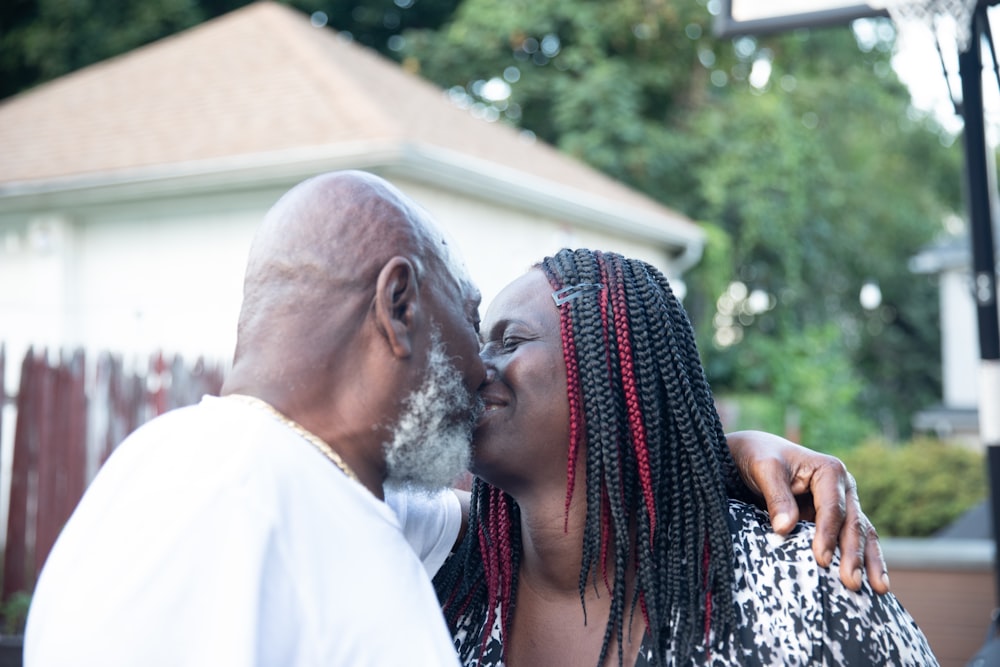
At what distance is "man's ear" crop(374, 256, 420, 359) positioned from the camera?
1.49 metres

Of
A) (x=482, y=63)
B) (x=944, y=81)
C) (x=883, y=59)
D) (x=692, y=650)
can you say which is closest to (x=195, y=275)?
(x=944, y=81)

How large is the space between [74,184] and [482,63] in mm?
9377

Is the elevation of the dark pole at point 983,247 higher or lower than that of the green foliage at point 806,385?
higher

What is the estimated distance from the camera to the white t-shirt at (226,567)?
1187 mm

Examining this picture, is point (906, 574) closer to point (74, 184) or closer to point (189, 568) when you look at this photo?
point (189, 568)

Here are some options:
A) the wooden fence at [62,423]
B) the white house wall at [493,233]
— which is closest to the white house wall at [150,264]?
the white house wall at [493,233]

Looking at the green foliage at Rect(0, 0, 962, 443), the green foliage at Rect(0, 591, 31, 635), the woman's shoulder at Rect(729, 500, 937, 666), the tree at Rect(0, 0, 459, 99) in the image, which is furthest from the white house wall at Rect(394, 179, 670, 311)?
the tree at Rect(0, 0, 459, 99)

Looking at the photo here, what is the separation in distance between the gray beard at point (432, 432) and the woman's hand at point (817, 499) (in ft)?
2.18

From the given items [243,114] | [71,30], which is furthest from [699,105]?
[243,114]

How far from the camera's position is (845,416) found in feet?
66.3

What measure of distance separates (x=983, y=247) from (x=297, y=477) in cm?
595

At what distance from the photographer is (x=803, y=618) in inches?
75.6

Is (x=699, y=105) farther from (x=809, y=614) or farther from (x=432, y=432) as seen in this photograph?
(x=432, y=432)

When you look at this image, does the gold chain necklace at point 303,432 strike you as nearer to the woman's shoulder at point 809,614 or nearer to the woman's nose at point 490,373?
→ the woman's nose at point 490,373
